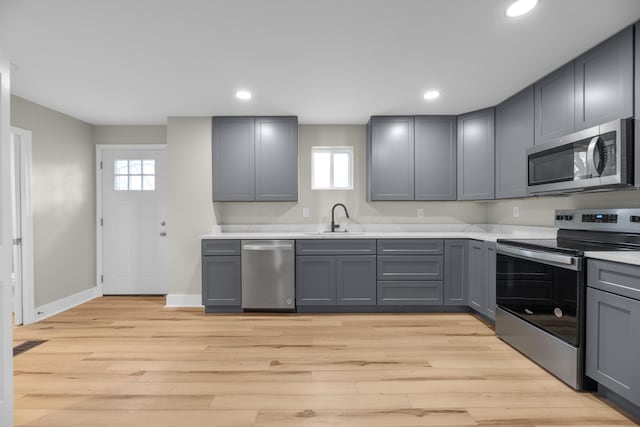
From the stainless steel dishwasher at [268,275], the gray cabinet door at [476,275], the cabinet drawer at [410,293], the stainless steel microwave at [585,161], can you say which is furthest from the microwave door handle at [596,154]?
the stainless steel dishwasher at [268,275]

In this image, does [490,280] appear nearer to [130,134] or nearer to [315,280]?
[315,280]

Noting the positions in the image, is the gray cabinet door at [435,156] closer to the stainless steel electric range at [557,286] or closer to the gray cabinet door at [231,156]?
the stainless steel electric range at [557,286]

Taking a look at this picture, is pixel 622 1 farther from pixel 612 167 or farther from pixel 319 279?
pixel 319 279

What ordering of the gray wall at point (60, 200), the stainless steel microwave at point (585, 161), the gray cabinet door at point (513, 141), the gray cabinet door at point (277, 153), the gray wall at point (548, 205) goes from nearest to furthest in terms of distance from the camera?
the stainless steel microwave at point (585, 161), the gray wall at point (548, 205), the gray cabinet door at point (513, 141), the gray wall at point (60, 200), the gray cabinet door at point (277, 153)

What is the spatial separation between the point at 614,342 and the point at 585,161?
4.07ft

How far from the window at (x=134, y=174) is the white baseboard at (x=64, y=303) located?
1447 mm

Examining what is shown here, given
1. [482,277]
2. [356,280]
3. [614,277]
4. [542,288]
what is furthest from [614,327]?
[356,280]

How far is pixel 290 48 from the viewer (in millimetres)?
2348

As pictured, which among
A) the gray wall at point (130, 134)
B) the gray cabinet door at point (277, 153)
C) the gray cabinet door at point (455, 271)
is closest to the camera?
the gray cabinet door at point (455, 271)

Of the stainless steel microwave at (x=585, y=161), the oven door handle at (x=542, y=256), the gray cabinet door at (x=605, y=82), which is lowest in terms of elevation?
the oven door handle at (x=542, y=256)

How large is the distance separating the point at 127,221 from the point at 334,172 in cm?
297

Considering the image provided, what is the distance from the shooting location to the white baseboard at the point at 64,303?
3.58 m

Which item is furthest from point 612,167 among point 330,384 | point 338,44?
point 330,384

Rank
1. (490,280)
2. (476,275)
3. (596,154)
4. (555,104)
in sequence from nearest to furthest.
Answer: (596,154)
(555,104)
(490,280)
(476,275)
